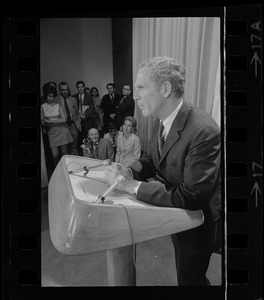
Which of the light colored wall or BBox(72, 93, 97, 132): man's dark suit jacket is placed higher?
the light colored wall

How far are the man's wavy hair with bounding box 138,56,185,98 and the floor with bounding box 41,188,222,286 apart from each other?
476mm

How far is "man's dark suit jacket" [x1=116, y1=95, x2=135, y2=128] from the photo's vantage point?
140cm

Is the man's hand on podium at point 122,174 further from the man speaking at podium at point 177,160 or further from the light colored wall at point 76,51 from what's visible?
the light colored wall at point 76,51

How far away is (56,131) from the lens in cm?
141

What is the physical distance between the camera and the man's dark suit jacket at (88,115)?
4.60 ft

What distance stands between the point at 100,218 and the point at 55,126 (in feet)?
1.08

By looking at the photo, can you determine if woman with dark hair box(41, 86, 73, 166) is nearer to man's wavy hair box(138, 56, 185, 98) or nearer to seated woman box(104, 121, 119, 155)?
seated woman box(104, 121, 119, 155)

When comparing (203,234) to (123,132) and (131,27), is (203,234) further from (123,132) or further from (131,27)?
(131,27)

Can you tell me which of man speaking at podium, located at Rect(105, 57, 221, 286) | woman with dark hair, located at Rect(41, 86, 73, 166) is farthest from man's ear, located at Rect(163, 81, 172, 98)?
woman with dark hair, located at Rect(41, 86, 73, 166)

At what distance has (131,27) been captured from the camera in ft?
4.55

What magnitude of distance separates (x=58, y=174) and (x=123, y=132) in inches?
9.6

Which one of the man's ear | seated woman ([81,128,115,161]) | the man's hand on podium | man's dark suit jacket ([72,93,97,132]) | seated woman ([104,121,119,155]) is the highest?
the man's ear
